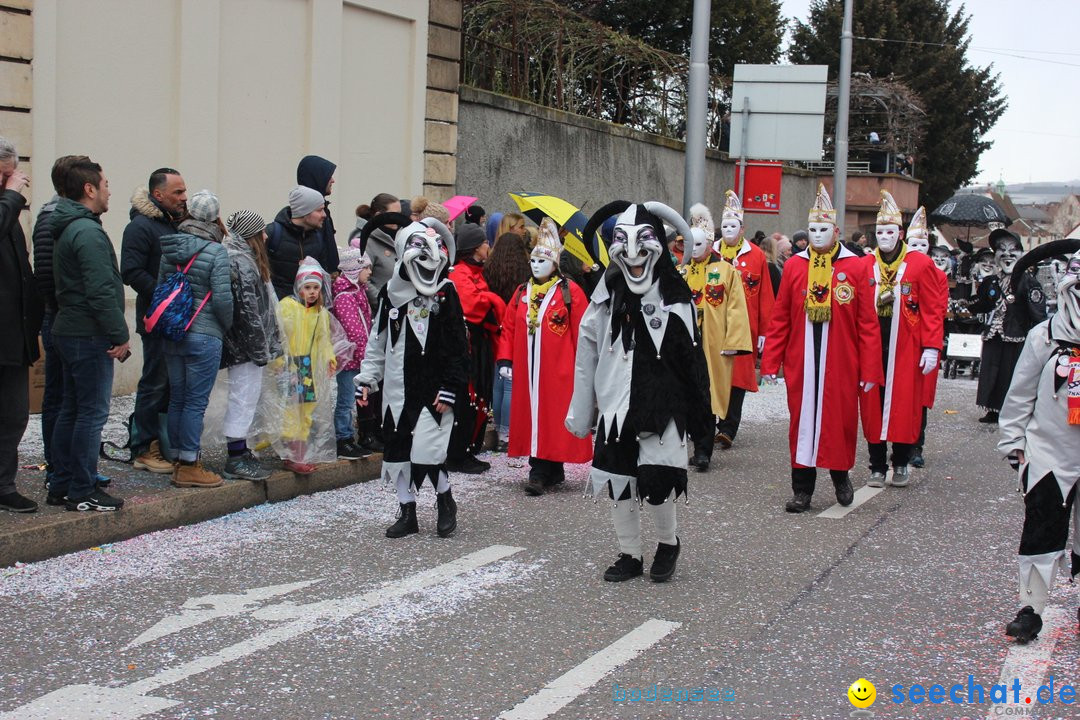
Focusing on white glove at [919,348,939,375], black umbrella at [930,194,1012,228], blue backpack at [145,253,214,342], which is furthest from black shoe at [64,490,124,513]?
black umbrella at [930,194,1012,228]

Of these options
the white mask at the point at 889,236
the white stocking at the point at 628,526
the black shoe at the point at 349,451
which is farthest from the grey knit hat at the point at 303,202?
the white mask at the point at 889,236

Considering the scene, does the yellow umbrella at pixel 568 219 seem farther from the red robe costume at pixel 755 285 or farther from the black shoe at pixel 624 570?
the black shoe at pixel 624 570

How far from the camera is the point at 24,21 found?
10047 mm

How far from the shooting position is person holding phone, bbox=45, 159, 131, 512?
6832 millimetres

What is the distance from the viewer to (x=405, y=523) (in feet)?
24.3

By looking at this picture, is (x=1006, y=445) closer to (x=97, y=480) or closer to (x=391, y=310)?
(x=391, y=310)

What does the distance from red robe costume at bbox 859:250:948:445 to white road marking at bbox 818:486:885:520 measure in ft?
1.21

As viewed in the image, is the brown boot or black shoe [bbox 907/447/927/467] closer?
the brown boot

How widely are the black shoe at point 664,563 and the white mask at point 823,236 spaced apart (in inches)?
119

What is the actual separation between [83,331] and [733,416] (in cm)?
583

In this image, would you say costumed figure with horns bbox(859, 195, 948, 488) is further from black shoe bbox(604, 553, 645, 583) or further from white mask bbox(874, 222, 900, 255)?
black shoe bbox(604, 553, 645, 583)

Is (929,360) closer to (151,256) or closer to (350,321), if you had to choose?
(350,321)

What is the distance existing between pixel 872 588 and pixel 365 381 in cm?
305

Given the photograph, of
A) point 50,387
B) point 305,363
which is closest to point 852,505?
point 305,363
